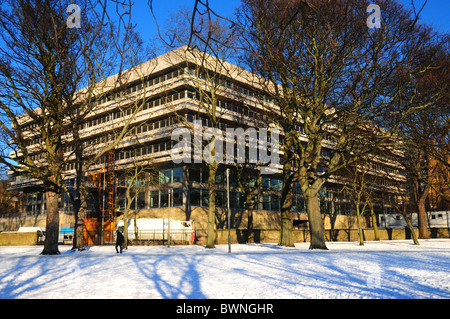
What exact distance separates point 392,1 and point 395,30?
1.44 metres

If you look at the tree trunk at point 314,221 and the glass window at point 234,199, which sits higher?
the glass window at point 234,199

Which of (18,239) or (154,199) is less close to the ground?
(154,199)

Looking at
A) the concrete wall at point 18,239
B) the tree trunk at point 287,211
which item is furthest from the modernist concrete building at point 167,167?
the tree trunk at point 287,211

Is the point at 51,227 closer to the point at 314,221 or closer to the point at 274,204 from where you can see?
the point at 314,221

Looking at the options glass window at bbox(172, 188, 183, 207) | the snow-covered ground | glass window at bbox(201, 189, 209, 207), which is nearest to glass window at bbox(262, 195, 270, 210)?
glass window at bbox(201, 189, 209, 207)

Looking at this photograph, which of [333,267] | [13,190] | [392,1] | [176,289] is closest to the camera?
[176,289]

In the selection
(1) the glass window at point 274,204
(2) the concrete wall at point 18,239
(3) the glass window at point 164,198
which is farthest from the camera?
(1) the glass window at point 274,204

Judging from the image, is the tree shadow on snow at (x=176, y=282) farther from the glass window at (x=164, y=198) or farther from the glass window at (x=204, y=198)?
the glass window at (x=164, y=198)

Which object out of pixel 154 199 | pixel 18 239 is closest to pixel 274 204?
pixel 154 199

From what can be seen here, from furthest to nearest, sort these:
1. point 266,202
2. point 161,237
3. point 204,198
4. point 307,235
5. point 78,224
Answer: point 266,202
point 204,198
point 307,235
point 161,237
point 78,224

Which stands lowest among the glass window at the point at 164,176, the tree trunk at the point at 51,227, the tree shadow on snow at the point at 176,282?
the tree shadow on snow at the point at 176,282

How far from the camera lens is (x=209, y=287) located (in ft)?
31.3

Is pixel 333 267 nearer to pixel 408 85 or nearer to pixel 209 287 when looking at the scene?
pixel 209 287
